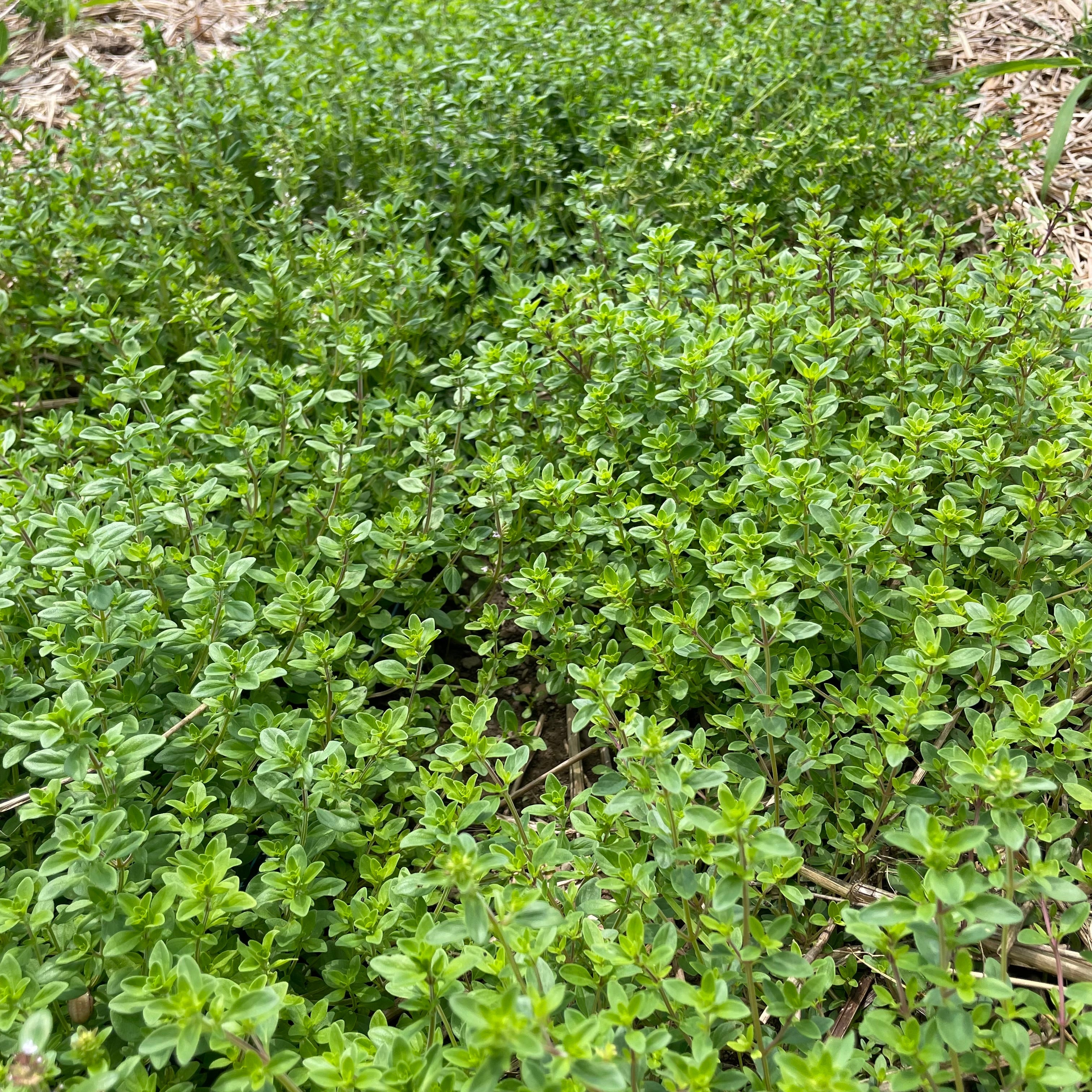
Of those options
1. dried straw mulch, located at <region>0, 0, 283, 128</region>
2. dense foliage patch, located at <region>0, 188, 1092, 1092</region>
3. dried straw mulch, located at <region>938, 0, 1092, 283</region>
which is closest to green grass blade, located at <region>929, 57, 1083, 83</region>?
dried straw mulch, located at <region>938, 0, 1092, 283</region>

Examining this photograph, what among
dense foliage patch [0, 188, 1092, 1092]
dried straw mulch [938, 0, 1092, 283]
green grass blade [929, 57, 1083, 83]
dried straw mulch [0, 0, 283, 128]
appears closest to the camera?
dense foliage patch [0, 188, 1092, 1092]

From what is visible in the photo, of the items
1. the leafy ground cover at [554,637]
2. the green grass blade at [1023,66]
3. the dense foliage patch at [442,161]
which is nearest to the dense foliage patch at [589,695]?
the leafy ground cover at [554,637]

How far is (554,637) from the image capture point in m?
2.23

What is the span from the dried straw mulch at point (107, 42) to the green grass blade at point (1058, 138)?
13.7 feet

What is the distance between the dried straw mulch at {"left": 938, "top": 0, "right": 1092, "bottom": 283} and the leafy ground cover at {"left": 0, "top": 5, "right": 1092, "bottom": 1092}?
1.93 feet

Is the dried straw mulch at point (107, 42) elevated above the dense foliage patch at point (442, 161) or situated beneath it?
elevated above

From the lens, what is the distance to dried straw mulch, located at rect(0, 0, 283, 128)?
5352 mm

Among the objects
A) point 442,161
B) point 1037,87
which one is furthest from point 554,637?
point 1037,87

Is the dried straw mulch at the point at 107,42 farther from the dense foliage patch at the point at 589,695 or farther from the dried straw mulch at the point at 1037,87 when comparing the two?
the dried straw mulch at the point at 1037,87

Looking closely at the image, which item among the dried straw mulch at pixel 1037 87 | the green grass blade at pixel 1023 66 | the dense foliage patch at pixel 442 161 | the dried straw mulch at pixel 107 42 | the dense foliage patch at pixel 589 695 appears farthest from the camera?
the dried straw mulch at pixel 107 42

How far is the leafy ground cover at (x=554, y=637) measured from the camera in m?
1.48

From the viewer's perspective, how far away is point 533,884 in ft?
5.56

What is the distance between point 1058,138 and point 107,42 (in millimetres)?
5633

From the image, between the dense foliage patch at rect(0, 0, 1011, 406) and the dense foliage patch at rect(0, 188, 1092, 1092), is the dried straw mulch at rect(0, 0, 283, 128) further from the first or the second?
the dense foliage patch at rect(0, 188, 1092, 1092)
